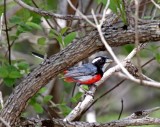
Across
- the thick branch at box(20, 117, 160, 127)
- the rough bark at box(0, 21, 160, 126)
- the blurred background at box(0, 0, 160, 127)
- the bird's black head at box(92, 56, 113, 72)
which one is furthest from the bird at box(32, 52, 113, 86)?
the rough bark at box(0, 21, 160, 126)

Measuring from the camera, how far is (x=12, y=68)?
3471 millimetres

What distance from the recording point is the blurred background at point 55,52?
3534 mm

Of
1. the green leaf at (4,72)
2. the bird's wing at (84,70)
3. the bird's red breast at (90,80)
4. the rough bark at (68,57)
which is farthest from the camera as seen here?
the bird's wing at (84,70)

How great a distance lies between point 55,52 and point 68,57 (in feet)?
8.00

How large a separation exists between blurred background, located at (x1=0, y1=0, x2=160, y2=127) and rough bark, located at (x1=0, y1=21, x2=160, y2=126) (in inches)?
7.2

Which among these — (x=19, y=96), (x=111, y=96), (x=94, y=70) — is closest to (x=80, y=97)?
(x=94, y=70)

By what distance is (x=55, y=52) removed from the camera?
502cm

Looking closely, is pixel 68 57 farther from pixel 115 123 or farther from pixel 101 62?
pixel 101 62

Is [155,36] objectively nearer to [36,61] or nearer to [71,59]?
[71,59]

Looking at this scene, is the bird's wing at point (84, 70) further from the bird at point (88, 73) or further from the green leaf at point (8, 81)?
the green leaf at point (8, 81)

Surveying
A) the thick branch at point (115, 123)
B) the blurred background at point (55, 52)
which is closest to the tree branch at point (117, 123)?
the thick branch at point (115, 123)

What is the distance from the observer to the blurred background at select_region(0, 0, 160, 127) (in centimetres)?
353

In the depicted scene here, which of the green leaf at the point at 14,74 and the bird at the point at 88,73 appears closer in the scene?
the green leaf at the point at 14,74

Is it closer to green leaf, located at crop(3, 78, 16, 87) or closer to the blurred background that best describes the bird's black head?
the blurred background
